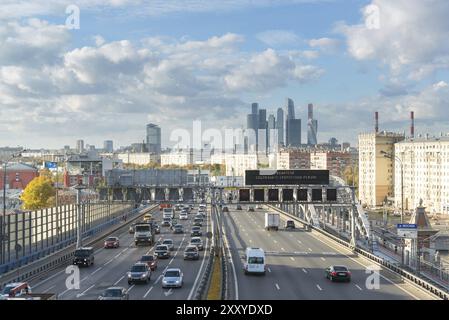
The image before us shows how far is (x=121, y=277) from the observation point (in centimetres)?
3591

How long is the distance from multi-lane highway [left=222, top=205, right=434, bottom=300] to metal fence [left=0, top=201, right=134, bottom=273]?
45.2 feet

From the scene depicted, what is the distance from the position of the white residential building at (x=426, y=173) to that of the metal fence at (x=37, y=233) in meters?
104

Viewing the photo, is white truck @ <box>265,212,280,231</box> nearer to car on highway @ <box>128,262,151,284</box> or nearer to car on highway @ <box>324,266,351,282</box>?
car on highway @ <box>324,266,351,282</box>

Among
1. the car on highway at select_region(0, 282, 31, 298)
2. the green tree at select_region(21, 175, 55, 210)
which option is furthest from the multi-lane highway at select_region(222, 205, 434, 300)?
the green tree at select_region(21, 175, 55, 210)

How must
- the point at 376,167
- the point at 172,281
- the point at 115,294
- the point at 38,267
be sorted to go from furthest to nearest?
the point at 376,167
the point at 38,267
the point at 172,281
the point at 115,294

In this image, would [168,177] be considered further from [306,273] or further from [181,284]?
[181,284]

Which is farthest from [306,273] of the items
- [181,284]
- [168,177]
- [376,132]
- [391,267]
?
[376,132]

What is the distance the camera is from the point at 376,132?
18188 centimetres

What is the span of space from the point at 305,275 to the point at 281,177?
1639cm

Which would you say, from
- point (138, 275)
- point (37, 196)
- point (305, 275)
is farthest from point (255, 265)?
point (37, 196)

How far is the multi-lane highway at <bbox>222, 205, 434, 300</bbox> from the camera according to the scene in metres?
29.8

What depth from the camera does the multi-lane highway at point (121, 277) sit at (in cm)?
2920

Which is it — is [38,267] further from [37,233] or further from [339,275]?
[339,275]
